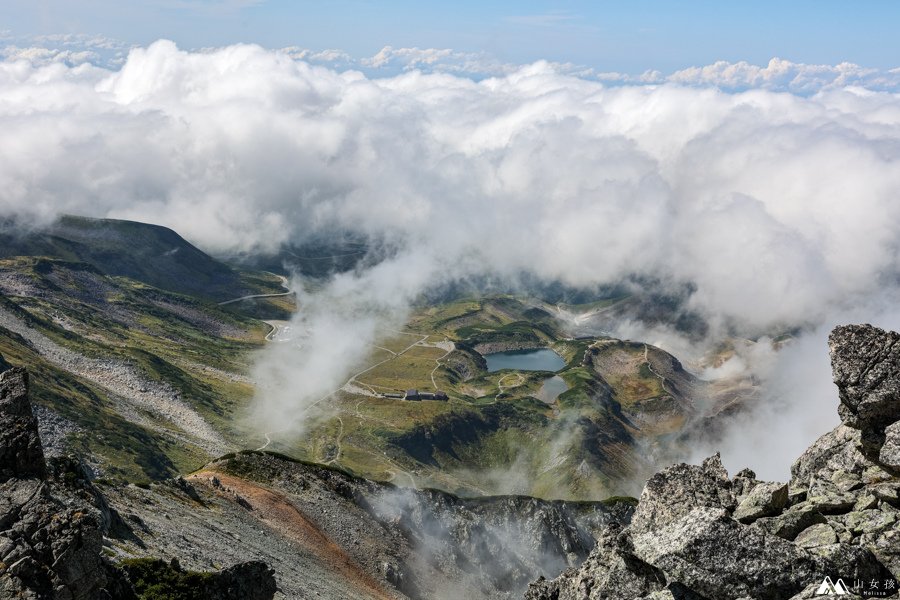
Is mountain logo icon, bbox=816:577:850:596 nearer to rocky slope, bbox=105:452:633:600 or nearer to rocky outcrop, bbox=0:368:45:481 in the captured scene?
rocky outcrop, bbox=0:368:45:481

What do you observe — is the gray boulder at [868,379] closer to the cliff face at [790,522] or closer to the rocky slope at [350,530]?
the cliff face at [790,522]

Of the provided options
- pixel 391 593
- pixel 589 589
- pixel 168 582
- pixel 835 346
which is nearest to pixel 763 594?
pixel 589 589

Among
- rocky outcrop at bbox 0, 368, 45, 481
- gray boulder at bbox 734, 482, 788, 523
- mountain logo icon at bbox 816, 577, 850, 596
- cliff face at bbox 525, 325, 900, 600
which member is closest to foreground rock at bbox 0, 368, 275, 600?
rocky outcrop at bbox 0, 368, 45, 481

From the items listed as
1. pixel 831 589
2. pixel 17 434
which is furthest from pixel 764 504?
pixel 17 434

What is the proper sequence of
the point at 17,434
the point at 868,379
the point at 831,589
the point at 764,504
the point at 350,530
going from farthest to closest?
the point at 350,530 < the point at 868,379 < the point at 17,434 < the point at 764,504 < the point at 831,589

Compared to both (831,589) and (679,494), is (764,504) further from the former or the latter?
(831,589)

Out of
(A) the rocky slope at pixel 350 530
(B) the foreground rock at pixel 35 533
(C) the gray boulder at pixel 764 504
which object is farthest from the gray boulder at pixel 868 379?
(A) the rocky slope at pixel 350 530
